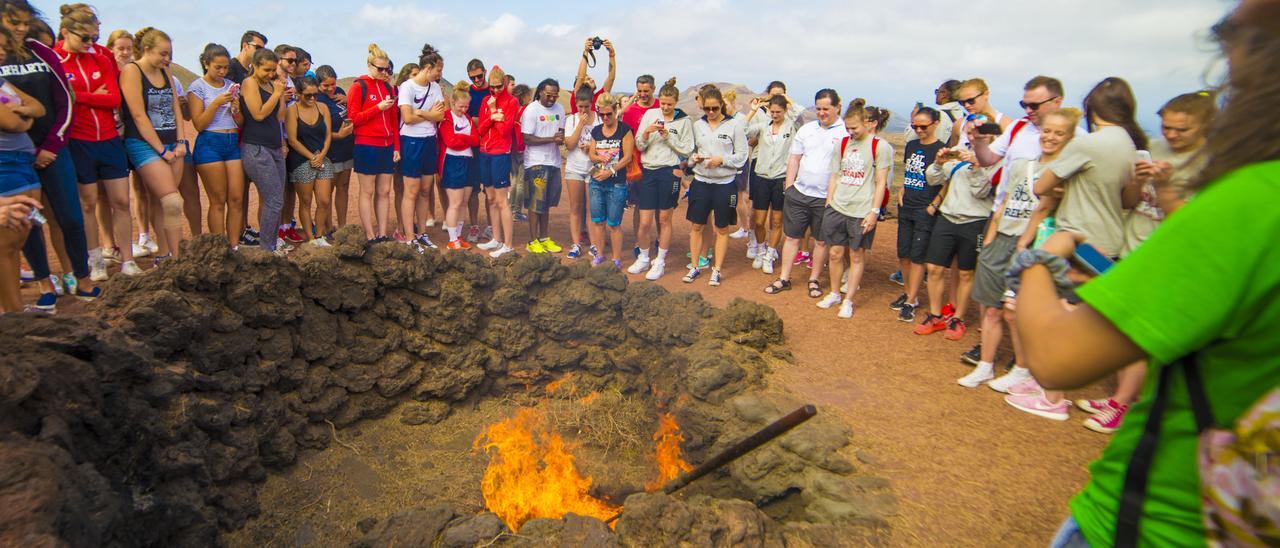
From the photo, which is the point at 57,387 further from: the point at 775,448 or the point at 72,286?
the point at 775,448

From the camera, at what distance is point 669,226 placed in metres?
8.45

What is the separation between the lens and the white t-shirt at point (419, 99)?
26.2 feet

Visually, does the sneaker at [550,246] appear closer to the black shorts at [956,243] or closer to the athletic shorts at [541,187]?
the athletic shorts at [541,187]

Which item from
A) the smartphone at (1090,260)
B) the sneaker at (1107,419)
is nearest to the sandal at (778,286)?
the sneaker at (1107,419)

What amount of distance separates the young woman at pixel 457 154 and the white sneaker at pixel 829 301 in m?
4.28

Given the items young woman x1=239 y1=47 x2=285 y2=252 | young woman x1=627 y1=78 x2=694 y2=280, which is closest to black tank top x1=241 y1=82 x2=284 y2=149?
young woman x1=239 y1=47 x2=285 y2=252

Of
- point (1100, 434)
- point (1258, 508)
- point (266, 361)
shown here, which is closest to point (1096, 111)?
point (1100, 434)

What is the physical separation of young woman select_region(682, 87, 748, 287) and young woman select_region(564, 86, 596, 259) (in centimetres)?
65

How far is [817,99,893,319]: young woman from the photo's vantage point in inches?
273

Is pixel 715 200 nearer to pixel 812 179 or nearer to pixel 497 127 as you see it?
pixel 812 179

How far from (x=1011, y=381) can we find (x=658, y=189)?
173 inches

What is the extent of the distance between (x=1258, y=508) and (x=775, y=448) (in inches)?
145

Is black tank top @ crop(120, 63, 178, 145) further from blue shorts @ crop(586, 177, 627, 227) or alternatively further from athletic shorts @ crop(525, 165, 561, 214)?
blue shorts @ crop(586, 177, 627, 227)

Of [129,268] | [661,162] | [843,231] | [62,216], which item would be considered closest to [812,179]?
[843,231]
